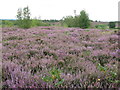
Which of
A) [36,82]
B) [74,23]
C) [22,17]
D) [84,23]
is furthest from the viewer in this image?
[74,23]

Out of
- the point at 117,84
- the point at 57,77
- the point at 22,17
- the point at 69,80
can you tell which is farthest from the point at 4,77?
the point at 22,17

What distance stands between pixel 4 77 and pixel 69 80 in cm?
139

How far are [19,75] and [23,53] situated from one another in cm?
198

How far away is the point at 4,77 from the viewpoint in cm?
305

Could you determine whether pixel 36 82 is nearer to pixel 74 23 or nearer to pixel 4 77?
pixel 4 77

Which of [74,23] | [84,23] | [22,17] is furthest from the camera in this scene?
[74,23]

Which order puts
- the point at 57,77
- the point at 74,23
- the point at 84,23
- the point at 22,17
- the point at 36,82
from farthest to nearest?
the point at 74,23
the point at 84,23
the point at 22,17
the point at 57,77
the point at 36,82

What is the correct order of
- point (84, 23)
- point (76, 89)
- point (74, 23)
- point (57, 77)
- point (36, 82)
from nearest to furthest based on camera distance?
point (76, 89), point (36, 82), point (57, 77), point (84, 23), point (74, 23)

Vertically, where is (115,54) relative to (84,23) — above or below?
below

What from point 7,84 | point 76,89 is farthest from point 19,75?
point 76,89

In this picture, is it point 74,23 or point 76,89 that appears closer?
point 76,89

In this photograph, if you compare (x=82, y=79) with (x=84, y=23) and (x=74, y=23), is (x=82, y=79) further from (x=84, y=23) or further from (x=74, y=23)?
(x=74, y=23)

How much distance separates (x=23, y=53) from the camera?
16.1 ft

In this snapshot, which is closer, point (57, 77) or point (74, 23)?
point (57, 77)
